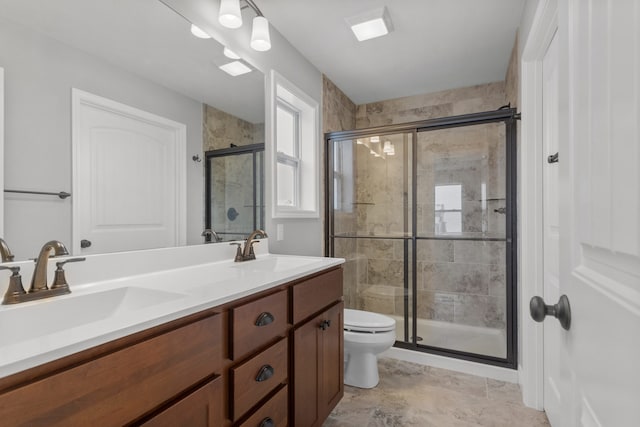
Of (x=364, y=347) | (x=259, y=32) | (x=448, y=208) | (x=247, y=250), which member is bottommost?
(x=364, y=347)

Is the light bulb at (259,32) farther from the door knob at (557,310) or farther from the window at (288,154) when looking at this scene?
the door knob at (557,310)

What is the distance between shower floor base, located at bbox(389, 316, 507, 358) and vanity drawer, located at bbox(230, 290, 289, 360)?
1729 mm

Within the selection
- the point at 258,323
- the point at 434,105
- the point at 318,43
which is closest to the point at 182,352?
the point at 258,323

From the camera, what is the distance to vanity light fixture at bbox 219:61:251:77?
5.97 feet

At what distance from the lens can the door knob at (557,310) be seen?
2.05 feet

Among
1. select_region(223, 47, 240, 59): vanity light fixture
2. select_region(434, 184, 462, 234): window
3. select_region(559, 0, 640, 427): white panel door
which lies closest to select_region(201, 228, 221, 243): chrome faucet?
select_region(223, 47, 240, 59): vanity light fixture

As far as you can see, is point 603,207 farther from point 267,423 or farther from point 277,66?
point 277,66

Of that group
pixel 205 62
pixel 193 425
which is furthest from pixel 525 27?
pixel 193 425

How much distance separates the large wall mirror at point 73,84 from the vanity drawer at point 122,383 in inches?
24.1

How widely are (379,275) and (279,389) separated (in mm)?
2035

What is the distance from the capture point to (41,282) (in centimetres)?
97

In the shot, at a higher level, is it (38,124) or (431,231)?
(38,124)

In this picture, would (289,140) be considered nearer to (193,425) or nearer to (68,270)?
(68,270)

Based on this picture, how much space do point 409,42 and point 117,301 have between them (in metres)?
2.36
